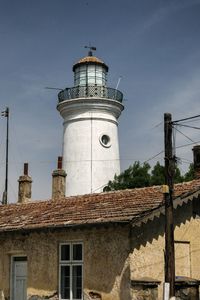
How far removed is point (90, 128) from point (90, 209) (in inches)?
604

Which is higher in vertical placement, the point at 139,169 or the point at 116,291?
the point at 139,169

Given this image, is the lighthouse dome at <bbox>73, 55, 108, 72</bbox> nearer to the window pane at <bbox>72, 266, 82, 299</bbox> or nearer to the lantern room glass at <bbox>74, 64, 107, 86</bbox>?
the lantern room glass at <bbox>74, 64, 107, 86</bbox>

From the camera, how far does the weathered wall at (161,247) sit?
16344 millimetres

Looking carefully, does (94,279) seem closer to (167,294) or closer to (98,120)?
(167,294)

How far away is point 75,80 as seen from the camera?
3484 centimetres

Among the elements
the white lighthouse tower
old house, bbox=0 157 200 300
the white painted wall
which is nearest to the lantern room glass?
the white lighthouse tower

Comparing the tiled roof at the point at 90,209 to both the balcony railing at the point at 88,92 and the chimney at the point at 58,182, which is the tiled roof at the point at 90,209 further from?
the balcony railing at the point at 88,92

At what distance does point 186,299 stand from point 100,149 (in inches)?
724

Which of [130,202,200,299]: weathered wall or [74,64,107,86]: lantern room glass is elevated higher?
[74,64,107,86]: lantern room glass

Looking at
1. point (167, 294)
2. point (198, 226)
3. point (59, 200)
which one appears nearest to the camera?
point (167, 294)

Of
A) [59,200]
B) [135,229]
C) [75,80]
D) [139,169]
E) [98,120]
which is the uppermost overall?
[75,80]

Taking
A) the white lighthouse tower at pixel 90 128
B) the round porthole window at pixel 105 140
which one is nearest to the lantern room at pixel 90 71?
the white lighthouse tower at pixel 90 128

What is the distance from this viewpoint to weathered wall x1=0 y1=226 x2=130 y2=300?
16359 millimetres

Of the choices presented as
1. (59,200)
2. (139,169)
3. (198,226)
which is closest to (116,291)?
(198,226)
